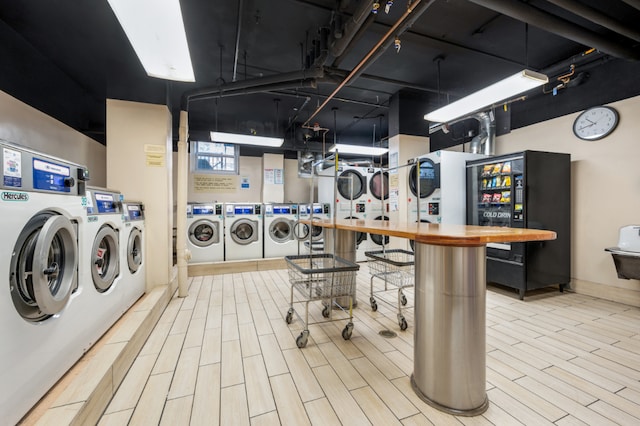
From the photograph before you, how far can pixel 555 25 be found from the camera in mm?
2602

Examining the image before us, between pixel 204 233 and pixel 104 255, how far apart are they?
2.74 m

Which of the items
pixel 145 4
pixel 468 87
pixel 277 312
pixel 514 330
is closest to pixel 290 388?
pixel 277 312

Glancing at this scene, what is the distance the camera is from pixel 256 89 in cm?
376

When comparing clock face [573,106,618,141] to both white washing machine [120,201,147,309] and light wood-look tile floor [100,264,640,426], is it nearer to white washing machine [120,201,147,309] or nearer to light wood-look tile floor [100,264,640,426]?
light wood-look tile floor [100,264,640,426]

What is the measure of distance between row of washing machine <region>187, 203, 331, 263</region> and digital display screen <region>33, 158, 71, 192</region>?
326 centimetres

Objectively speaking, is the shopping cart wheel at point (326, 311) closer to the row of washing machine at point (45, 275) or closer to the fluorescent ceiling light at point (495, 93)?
the row of washing machine at point (45, 275)

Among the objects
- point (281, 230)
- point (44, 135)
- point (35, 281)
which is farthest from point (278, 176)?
point (35, 281)

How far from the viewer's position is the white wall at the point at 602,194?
10.9 feet

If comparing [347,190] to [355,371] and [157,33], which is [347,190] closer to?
[355,371]

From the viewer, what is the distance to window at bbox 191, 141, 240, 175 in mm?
5438

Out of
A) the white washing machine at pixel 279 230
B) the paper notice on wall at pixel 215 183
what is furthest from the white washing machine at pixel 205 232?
the paper notice on wall at pixel 215 183

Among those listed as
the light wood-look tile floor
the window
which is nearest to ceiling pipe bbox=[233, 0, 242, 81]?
the window

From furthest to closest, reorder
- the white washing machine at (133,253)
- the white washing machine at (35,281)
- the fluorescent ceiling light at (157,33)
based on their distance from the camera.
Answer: the white washing machine at (133,253) → the fluorescent ceiling light at (157,33) → the white washing machine at (35,281)

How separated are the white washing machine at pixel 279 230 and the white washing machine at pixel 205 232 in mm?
834
